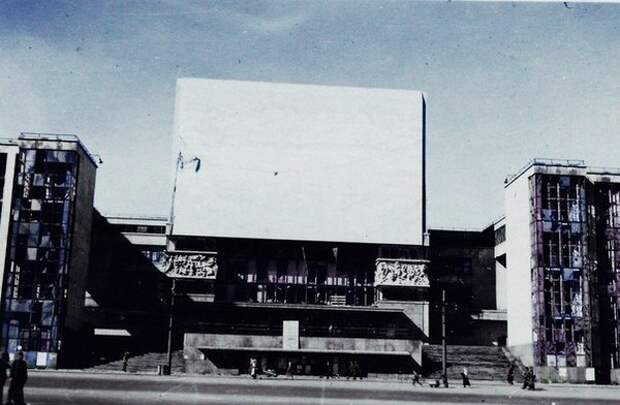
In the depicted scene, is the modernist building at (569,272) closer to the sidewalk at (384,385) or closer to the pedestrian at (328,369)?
the sidewalk at (384,385)

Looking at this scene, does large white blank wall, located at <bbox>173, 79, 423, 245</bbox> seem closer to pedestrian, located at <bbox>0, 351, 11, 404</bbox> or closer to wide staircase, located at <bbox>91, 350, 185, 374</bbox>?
wide staircase, located at <bbox>91, 350, 185, 374</bbox>

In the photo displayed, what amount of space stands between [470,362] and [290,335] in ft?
46.0

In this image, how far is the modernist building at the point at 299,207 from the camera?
193 ft

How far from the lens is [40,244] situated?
5462cm

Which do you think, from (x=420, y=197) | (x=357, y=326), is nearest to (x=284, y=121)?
(x=420, y=197)

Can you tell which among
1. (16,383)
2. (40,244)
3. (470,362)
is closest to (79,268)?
(40,244)

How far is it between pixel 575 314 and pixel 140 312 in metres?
35.4

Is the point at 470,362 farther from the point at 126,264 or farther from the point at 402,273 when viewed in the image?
the point at 126,264

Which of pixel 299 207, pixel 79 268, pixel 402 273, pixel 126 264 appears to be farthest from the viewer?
pixel 126 264

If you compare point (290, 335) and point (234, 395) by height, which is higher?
point (290, 335)

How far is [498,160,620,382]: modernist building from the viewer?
180 feet

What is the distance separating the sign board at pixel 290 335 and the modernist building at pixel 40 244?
16.0 m

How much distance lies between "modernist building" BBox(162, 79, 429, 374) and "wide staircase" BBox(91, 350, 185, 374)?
4.11 meters

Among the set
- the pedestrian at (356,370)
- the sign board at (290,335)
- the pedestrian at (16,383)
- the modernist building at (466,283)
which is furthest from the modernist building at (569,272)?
the pedestrian at (16,383)
